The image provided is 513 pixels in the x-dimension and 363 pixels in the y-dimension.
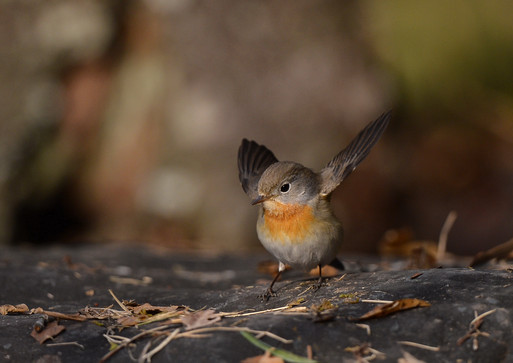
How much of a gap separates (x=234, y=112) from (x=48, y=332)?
18.8 ft

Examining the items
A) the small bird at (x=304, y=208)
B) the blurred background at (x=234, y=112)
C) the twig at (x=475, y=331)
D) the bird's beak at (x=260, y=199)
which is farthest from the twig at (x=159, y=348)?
the blurred background at (x=234, y=112)

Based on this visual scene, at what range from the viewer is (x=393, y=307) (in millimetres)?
3127

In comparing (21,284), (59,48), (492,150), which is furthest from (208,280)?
(492,150)

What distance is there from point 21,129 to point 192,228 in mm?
2541

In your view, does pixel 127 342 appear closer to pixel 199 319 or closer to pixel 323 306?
pixel 199 319

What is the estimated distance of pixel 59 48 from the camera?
28.7ft

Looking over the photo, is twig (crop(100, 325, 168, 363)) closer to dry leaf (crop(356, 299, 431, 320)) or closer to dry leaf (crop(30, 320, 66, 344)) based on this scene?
dry leaf (crop(30, 320, 66, 344))

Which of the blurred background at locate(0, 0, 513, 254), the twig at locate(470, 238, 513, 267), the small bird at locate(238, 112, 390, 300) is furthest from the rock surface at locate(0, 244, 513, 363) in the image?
the blurred background at locate(0, 0, 513, 254)

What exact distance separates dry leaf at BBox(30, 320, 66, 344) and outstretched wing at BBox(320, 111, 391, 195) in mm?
2017

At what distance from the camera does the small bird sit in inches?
166

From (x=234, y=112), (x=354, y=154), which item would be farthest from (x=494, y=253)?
(x=234, y=112)

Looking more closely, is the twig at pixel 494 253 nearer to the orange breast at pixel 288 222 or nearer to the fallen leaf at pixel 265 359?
the orange breast at pixel 288 222

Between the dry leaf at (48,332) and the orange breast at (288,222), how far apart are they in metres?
1.50

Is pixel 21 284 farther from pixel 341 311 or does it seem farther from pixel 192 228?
pixel 192 228
